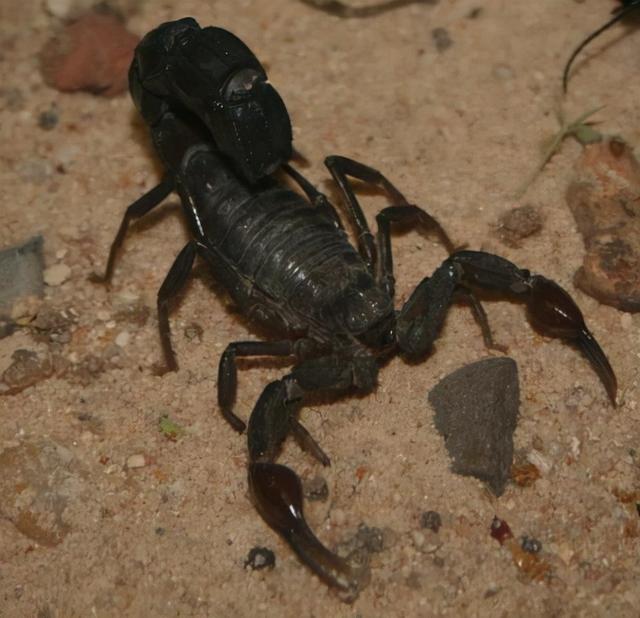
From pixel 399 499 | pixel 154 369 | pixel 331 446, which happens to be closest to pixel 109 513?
pixel 154 369

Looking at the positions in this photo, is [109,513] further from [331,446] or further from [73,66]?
[73,66]

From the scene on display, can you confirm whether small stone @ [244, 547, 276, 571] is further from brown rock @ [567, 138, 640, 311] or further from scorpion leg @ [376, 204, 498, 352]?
brown rock @ [567, 138, 640, 311]

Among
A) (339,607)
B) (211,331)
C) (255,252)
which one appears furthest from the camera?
(211,331)

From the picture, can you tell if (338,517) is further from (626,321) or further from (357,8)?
(357,8)

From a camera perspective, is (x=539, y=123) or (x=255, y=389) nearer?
(x=255, y=389)

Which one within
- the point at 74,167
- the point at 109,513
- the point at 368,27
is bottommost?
the point at 109,513

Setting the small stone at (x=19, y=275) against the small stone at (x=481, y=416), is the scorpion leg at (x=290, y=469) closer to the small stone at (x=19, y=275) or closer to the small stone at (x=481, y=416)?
the small stone at (x=481, y=416)

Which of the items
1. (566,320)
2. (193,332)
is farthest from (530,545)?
(193,332)
